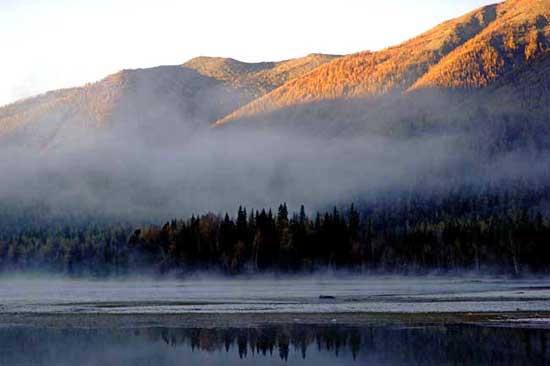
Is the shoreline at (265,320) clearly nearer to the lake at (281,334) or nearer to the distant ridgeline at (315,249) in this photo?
the lake at (281,334)

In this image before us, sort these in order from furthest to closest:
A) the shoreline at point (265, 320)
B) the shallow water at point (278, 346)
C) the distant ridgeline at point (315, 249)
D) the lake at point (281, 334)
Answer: the distant ridgeline at point (315, 249)
the shoreline at point (265, 320)
the lake at point (281, 334)
the shallow water at point (278, 346)

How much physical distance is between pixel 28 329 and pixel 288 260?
118010 millimetres

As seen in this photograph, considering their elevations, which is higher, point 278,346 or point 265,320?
point 278,346

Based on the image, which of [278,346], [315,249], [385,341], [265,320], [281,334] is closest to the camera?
[278,346]

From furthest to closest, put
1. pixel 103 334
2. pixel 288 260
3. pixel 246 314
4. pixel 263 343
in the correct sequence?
pixel 288 260, pixel 246 314, pixel 103 334, pixel 263 343

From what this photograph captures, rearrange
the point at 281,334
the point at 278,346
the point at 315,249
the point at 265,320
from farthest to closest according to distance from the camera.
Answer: the point at 315,249
the point at 265,320
the point at 281,334
the point at 278,346

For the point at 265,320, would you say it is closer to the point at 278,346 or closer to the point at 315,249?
the point at 278,346

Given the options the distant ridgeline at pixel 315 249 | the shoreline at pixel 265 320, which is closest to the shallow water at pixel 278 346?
the shoreline at pixel 265 320

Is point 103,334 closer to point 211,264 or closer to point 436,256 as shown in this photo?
point 211,264

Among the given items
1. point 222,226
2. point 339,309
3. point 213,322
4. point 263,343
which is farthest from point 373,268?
point 263,343

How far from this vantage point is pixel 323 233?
6949 inches

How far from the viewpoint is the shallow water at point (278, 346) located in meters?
38.1

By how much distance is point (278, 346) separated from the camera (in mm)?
43156

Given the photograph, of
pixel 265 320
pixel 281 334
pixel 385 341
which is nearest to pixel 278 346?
pixel 281 334
